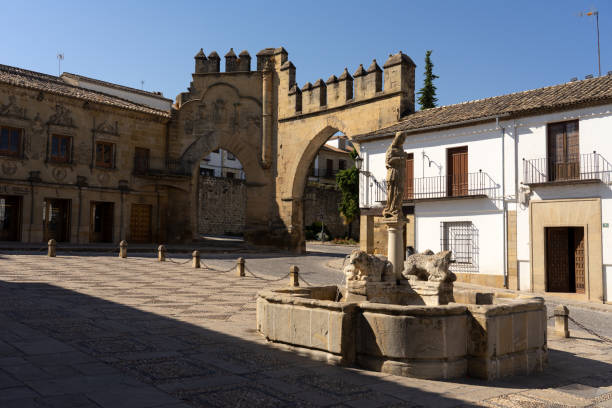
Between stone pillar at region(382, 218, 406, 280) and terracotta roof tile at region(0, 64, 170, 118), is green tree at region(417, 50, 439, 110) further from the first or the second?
stone pillar at region(382, 218, 406, 280)

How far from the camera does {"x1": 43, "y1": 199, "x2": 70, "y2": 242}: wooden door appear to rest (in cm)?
2098

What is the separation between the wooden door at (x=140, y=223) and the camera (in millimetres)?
23475

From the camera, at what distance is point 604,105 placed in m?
13.5

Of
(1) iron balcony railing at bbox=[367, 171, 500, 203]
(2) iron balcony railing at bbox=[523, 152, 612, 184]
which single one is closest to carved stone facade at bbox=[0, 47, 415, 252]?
(1) iron balcony railing at bbox=[367, 171, 500, 203]

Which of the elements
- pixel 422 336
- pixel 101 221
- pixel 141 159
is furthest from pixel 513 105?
pixel 101 221

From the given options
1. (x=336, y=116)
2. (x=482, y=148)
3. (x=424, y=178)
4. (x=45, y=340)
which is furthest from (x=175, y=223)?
(x=45, y=340)

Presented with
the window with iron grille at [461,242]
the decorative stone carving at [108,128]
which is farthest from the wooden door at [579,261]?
the decorative stone carving at [108,128]

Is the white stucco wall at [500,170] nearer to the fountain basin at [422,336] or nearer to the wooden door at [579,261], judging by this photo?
the wooden door at [579,261]

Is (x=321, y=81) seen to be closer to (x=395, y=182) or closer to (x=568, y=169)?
(x=568, y=169)

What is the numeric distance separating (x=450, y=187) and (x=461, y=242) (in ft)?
5.77

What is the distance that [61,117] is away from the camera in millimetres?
21062

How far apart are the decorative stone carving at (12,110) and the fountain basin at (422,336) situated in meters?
18.0

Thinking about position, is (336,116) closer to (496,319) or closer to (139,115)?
(139,115)

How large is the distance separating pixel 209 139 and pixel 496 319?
21.3m
